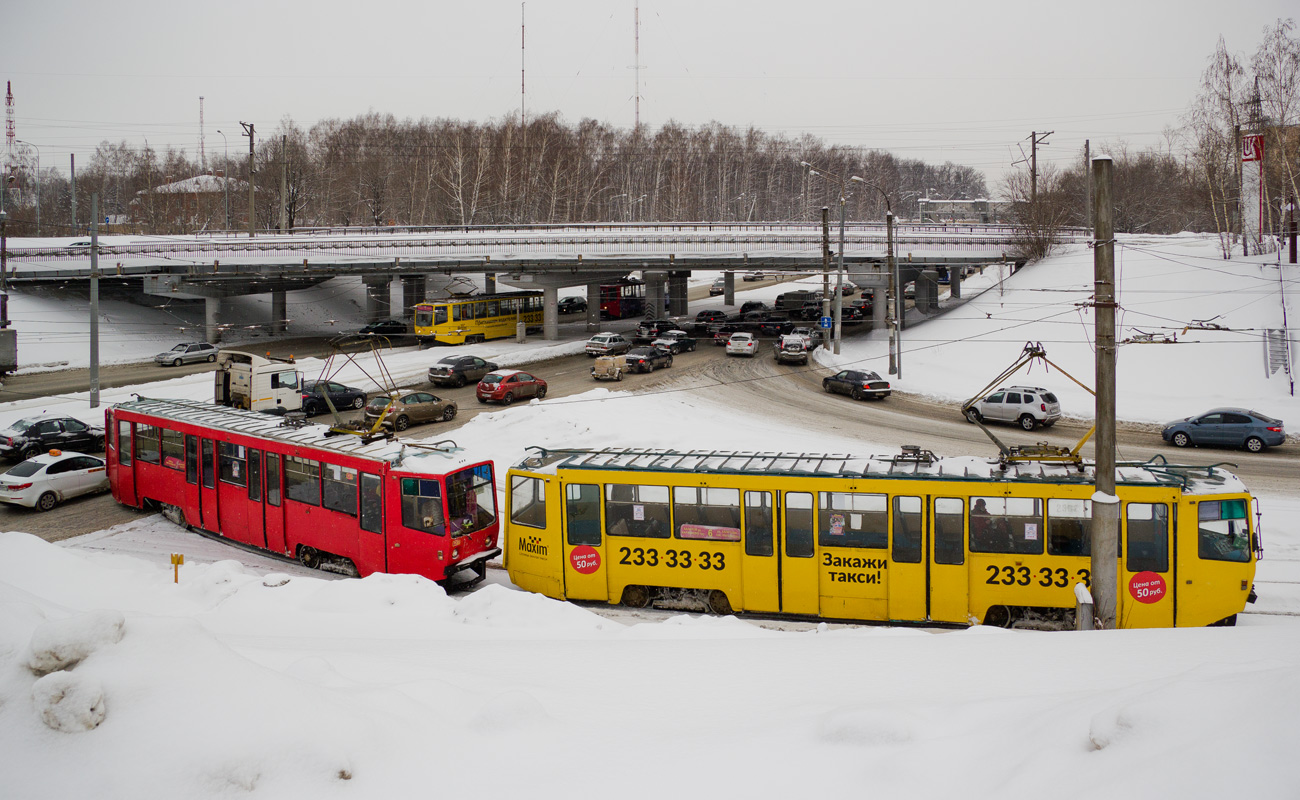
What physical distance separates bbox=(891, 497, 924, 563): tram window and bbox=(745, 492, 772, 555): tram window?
6.17ft

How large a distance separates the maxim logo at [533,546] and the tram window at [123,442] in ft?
38.2

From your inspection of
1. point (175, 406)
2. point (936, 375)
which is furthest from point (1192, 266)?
point (175, 406)

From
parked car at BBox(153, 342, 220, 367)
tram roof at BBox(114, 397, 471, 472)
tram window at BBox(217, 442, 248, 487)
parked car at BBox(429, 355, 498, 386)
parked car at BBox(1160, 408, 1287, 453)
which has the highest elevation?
parked car at BBox(153, 342, 220, 367)

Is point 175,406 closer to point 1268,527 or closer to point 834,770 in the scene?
point 834,770

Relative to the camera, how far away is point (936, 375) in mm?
39094

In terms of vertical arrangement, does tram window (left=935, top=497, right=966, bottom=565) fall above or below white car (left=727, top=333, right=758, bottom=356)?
below

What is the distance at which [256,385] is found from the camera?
31844 millimetres

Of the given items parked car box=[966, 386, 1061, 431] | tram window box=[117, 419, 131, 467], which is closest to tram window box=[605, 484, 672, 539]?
tram window box=[117, 419, 131, 467]

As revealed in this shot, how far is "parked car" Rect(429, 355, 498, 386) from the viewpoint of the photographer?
37.6 meters

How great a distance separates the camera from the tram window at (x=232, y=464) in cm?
1770

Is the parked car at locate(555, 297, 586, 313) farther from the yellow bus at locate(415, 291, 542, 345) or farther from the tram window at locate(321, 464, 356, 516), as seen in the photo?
the tram window at locate(321, 464, 356, 516)

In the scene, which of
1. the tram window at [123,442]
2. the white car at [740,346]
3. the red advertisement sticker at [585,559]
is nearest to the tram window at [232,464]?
the tram window at [123,442]

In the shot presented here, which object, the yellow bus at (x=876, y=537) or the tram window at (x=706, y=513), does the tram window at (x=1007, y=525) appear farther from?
the tram window at (x=706, y=513)

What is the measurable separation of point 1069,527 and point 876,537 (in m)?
2.71
